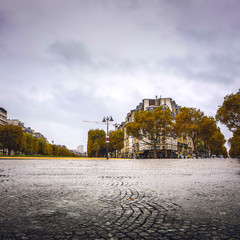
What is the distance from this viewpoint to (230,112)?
38.6 meters

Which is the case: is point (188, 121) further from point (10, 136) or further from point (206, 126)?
point (10, 136)

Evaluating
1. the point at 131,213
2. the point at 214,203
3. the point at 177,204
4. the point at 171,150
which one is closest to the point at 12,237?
the point at 131,213

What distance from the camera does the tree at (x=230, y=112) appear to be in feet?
122

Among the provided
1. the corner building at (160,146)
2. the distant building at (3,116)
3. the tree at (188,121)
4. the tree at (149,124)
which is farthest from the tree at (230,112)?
the distant building at (3,116)

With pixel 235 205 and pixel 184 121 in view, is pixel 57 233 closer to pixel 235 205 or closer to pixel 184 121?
pixel 235 205

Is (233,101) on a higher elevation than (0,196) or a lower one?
higher

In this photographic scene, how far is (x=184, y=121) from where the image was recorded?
54.9m

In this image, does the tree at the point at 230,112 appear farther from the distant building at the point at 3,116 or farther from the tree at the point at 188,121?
the distant building at the point at 3,116

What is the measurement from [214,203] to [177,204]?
0.54 meters

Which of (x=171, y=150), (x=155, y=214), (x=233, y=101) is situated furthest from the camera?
(x=171, y=150)

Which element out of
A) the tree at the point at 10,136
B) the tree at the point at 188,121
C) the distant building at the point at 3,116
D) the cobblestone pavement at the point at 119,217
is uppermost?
the distant building at the point at 3,116

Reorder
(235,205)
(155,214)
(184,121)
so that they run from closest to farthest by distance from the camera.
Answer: (155,214), (235,205), (184,121)

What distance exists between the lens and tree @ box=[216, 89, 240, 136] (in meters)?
37.2

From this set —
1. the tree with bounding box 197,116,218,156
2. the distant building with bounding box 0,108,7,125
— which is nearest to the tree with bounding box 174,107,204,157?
the tree with bounding box 197,116,218,156
